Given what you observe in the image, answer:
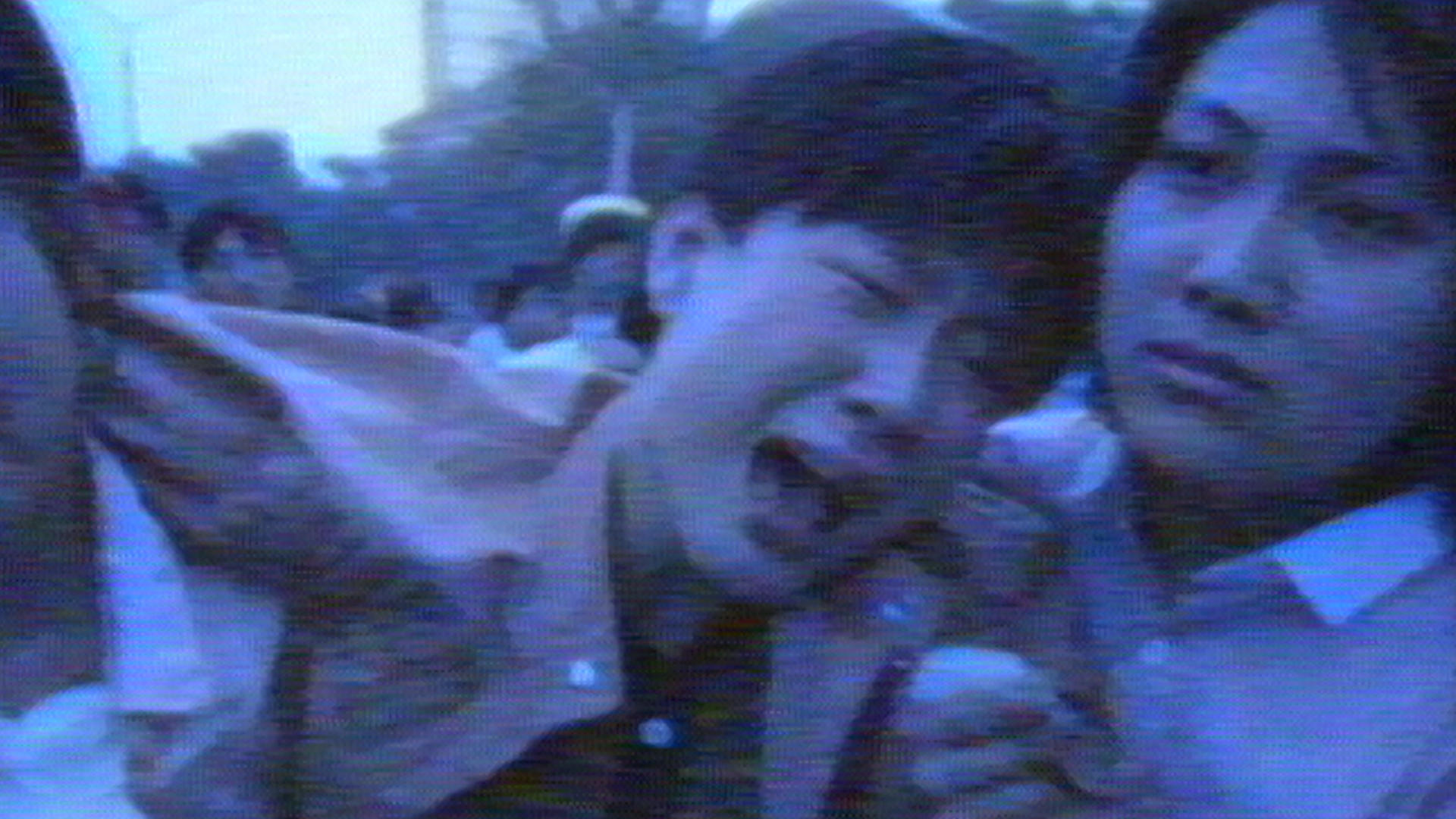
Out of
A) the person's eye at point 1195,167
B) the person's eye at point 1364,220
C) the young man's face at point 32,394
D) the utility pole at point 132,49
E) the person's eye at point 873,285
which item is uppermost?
the utility pole at point 132,49

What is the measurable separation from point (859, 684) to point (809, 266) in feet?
1.53

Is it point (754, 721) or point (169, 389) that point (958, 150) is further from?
point (169, 389)

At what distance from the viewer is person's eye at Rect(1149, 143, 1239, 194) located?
188 cm

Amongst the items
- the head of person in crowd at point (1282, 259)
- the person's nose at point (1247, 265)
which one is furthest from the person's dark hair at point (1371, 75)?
the person's nose at point (1247, 265)

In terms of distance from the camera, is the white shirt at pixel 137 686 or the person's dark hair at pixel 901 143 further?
the white shirt at pixel 137 686

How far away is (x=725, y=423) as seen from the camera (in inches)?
73.7

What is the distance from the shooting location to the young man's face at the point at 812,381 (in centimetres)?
187

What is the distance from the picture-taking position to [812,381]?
1.87 metres

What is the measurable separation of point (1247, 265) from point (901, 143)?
1.29ft

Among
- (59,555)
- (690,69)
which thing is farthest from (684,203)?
(59,555)

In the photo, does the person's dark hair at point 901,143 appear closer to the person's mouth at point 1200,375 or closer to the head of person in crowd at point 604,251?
the head of person in crowd at point 604,251

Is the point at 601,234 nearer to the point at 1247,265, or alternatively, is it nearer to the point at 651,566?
the point at 651,566

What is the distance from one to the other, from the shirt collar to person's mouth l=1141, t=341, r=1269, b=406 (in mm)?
198

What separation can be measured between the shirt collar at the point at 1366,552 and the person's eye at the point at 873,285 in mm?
537
